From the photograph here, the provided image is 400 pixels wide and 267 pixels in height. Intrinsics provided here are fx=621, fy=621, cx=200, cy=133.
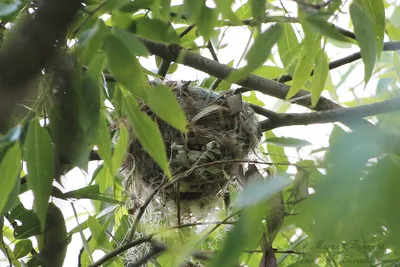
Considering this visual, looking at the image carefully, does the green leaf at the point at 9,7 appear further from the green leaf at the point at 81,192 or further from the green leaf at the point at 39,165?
the green leaf at the point at 81,192

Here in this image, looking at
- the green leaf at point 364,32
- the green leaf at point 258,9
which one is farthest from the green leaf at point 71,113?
the green leaf at point 364,32

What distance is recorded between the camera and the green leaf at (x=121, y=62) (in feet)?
2.59

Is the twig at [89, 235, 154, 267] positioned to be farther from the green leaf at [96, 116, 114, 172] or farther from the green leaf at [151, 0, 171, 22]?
the green leaf at [151, 0, 171, 22]

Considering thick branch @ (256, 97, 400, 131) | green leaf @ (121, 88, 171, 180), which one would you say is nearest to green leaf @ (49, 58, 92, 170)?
green leaf @ (121, 88, 171, 180)

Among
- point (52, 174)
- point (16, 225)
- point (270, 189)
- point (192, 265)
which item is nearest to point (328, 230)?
point (270, 189)

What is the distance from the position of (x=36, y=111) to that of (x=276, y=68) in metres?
1.01

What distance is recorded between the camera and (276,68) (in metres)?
1.80

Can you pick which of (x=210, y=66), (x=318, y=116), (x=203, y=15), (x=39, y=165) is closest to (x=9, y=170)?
(x=39, y=165)

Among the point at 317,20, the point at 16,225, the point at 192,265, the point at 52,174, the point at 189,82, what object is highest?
the point at 317,20

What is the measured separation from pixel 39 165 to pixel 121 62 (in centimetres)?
21

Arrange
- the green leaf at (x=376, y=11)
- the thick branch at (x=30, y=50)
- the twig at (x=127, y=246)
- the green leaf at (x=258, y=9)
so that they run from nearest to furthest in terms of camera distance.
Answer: the thick branch at (x=30, y=50)
the green leaf at (x=258, y=9)
the green leaf at (x=376, y=11)
the twig at (x=127, y=246)

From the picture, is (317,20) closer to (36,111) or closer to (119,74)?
(119,74)

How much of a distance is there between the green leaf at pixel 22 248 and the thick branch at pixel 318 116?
0.68 metres

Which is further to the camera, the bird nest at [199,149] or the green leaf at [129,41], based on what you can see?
the bird nest at [199,149]
